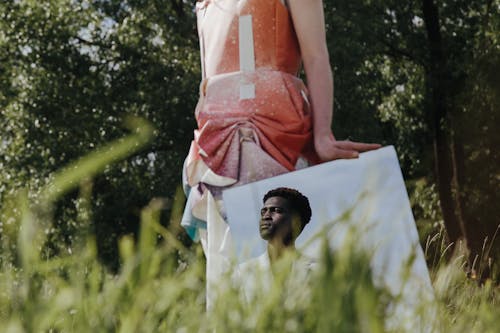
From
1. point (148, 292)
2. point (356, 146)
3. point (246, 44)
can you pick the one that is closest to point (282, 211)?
Result: point (356, 146)

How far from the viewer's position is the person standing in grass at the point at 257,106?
268 centimetres

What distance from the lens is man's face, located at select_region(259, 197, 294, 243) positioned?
7.56ft

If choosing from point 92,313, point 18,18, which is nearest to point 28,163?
point 18,18

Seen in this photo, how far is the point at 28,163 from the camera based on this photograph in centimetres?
1675

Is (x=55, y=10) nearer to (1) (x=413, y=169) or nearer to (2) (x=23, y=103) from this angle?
(2) (x=23, y=103)

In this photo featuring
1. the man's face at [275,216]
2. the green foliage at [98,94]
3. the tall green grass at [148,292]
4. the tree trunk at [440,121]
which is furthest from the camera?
the tree trunk at [440,121]

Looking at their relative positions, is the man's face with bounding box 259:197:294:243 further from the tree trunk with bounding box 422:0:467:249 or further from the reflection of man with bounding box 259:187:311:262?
the tree trunk with bounding box 422:0:467:249

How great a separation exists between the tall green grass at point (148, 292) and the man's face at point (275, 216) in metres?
1.02

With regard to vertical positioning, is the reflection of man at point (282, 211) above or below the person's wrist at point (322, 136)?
below

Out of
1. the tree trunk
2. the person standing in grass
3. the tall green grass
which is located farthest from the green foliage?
the tall green grass

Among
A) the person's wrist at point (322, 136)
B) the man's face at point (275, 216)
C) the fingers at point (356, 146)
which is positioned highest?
the person's wrist at point (322, 136)

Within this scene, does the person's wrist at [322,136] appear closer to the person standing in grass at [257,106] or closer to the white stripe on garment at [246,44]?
the person standing in grass at [257,106]

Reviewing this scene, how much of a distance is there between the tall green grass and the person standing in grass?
1.40 metres

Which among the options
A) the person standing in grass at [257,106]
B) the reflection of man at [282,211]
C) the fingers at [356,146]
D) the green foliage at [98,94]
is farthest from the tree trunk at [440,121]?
the reflection of man at [282,211]
